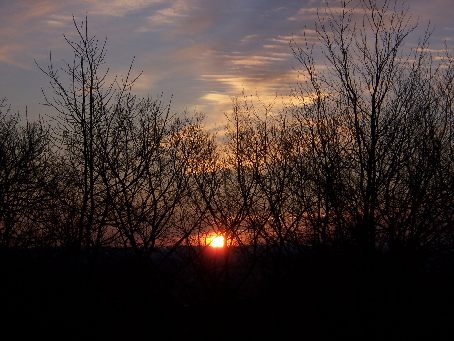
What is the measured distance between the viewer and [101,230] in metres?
18.2

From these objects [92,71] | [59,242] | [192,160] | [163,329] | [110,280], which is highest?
[92,71]

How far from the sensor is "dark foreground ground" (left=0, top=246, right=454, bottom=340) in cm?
1606

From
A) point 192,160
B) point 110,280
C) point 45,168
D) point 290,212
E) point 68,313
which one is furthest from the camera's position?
point 45,168

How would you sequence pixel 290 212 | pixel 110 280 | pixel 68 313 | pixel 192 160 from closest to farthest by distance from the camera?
pixel 68 313 → pixel 110 280 → pixel 290 212 → pixel 192 160

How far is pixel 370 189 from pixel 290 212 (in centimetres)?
302

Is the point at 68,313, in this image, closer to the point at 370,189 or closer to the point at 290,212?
the point at 290,212

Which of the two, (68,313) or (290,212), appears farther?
(290,212)

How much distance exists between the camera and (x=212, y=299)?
16.9 metres

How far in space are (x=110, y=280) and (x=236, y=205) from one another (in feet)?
16.0

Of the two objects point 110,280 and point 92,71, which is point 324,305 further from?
point 92,71

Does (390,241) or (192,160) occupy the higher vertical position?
(192,160)

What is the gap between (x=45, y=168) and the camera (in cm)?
2412

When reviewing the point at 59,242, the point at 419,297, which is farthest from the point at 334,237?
the point at 59,242

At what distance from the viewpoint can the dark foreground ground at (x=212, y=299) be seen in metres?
16.1
